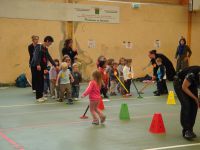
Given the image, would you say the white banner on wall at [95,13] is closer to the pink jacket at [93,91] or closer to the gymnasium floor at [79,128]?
the gymnasium floor at [79,128]

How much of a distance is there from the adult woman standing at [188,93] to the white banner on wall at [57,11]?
836cm

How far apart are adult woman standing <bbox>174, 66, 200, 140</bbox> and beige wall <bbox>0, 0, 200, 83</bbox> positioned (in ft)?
27.2

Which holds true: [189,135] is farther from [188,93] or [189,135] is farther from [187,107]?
[188,93]

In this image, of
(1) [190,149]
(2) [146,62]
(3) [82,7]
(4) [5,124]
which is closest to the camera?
(1) [190,149]

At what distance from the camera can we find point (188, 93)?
5.46m

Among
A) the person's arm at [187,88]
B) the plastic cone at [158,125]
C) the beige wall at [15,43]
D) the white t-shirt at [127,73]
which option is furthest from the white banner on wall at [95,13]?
the person's arm at [187,88]

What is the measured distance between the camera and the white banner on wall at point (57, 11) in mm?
12695

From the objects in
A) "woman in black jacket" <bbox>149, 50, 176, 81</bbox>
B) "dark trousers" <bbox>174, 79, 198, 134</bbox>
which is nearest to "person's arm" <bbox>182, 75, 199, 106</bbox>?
"dark trousers" <bbox>174, 79, 198, 134</bbox>

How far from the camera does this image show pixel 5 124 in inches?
266

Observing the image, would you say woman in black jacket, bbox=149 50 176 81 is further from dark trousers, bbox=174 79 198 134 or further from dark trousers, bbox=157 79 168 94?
dark trousers, bbox=174 79 198 134

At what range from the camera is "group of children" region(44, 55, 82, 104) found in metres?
9.37

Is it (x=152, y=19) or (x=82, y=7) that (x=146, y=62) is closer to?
(x=152, y=19)

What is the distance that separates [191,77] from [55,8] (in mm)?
8836

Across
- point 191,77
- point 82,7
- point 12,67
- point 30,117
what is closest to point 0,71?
point 12,67
